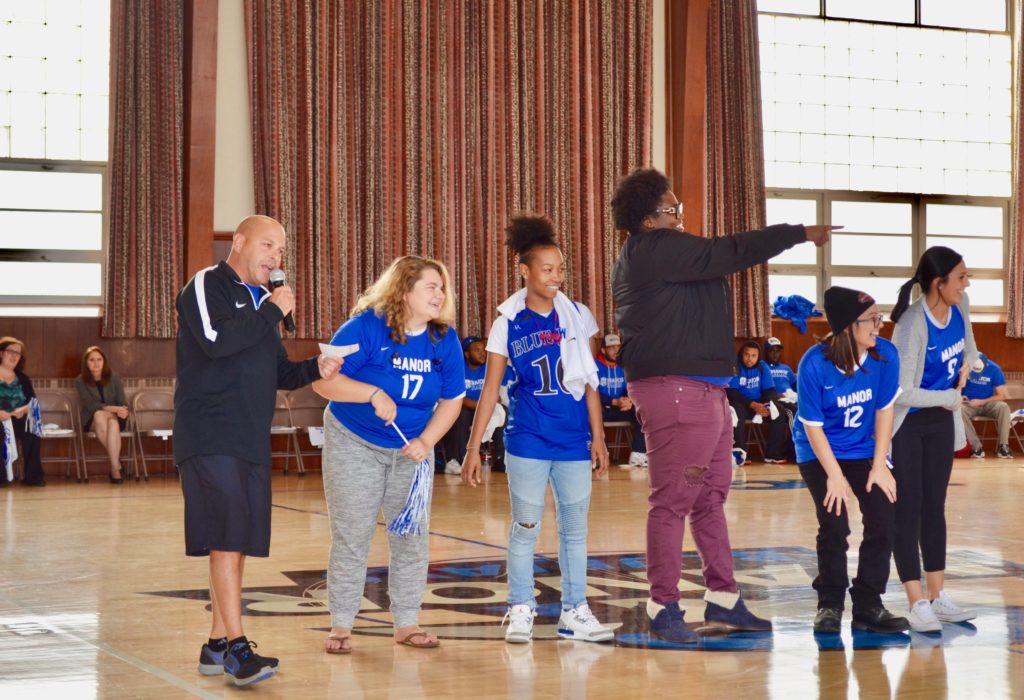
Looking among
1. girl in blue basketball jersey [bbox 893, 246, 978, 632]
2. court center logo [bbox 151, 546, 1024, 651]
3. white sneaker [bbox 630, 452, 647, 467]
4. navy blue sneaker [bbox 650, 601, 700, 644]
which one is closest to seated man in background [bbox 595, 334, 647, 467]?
white sneaker [bbox 630, 452, 647, 467]

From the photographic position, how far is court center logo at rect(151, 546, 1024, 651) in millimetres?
4680

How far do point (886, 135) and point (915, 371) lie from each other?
1283 cm

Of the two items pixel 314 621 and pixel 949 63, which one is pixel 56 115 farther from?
pixel 949 63

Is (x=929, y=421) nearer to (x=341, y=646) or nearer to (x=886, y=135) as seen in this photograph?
(x=341, y=646)

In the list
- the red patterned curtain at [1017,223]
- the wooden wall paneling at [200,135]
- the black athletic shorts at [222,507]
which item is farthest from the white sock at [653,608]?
the red patterned curtain at [1017,223]

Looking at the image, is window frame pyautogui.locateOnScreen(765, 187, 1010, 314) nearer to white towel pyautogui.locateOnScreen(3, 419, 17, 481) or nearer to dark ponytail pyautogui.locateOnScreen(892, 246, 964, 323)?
white towel pyautogui.locateOnScreen(3, 419, 17, 481)

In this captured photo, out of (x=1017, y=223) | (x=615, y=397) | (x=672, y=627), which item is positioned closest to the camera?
(x=672, y=627)

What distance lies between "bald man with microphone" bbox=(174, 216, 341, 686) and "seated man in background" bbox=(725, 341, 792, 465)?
10810mm

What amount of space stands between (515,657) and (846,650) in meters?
1.14

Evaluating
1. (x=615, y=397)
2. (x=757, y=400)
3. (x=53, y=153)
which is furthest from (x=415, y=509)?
(x=757, y=400)

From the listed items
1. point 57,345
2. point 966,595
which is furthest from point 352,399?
point 57,345

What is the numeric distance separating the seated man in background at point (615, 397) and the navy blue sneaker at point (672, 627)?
944cm

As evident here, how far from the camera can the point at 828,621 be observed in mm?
4668

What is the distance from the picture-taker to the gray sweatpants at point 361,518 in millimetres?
4414
